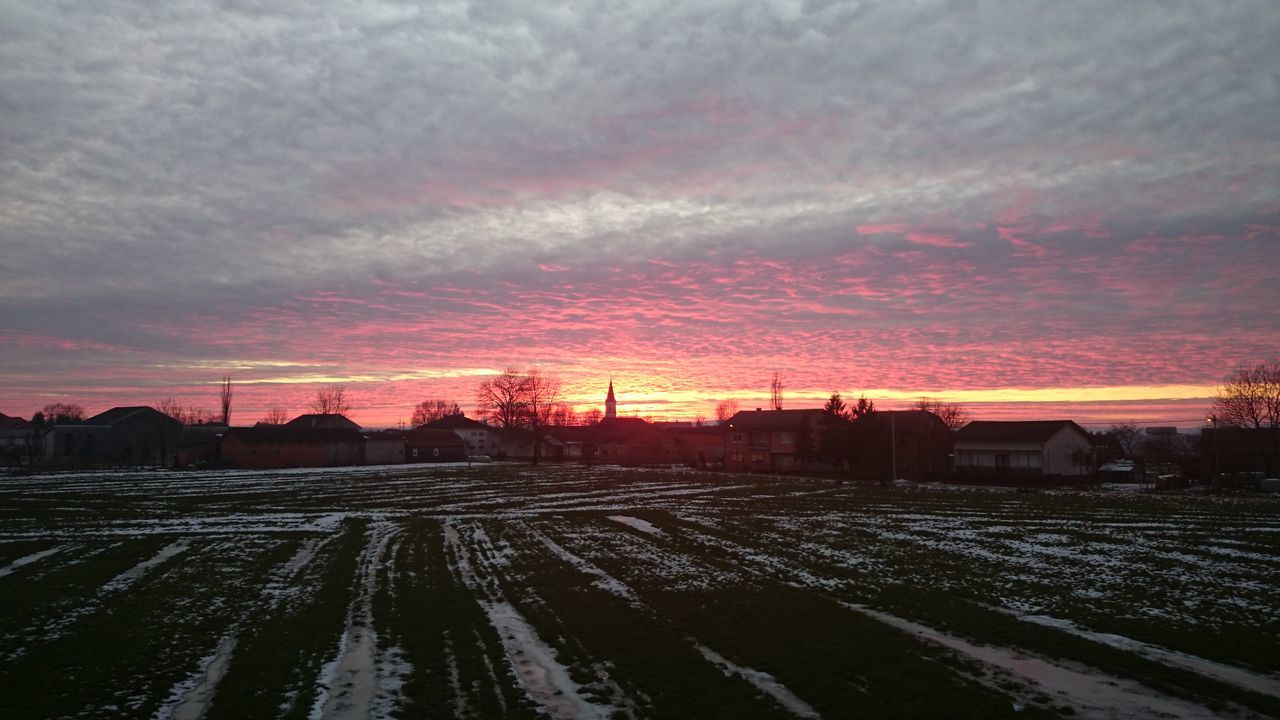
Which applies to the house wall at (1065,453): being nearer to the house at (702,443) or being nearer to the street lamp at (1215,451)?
the street lamp at (1215,451)

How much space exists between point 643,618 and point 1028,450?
81.4 metres

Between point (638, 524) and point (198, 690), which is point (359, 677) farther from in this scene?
point (638, 524)

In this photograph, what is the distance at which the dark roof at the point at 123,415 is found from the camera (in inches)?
5118

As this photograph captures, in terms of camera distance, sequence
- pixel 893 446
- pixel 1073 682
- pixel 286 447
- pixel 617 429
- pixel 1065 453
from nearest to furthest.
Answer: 1. pixel 1073 682
2. pixel 893 446
3. pixel 1065 453
4. pixel 286 447
5. pixel 617 429

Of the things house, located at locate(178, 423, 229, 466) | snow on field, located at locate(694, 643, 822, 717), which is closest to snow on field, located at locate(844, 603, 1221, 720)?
snow on field, located at locate(694, 643, 822, 717)

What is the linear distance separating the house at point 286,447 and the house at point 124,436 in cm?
2365

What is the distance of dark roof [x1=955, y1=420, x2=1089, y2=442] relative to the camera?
84906 mm

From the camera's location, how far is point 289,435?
4441 inches

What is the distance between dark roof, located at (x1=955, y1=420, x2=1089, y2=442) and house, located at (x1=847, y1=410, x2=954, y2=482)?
3.30m

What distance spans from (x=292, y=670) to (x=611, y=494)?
132ft

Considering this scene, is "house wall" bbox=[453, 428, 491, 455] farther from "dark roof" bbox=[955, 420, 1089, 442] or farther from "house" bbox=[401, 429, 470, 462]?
"dark roof" bbox=[955, 420, 1089, 442]

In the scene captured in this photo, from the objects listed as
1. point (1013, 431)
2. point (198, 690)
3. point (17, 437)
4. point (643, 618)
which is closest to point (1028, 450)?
point (1013, 431)

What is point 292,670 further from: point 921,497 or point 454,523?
point 921,497

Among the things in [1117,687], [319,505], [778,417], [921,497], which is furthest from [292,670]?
[778,417]
